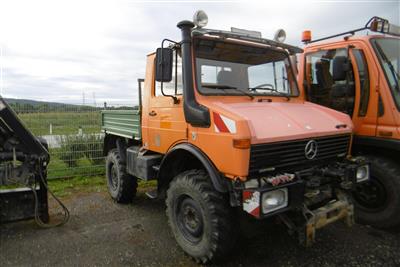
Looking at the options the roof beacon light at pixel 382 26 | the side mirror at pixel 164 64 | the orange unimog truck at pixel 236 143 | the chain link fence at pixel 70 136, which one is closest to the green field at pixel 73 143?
the chain link fence at pixel 70 136

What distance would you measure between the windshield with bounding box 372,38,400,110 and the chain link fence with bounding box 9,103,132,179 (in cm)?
555

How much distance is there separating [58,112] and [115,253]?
14.4 ft

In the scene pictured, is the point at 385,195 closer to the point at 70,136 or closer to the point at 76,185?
the point at 76,185

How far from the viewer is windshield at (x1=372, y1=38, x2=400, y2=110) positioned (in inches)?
155

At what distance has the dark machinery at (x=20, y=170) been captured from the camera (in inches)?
153

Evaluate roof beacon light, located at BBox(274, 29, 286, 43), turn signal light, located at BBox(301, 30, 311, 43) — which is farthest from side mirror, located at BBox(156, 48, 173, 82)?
turn signal light, located at BBox(301, 30, 311, 43)

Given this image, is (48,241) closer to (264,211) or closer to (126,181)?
(126,181)

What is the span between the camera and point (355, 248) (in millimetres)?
3580

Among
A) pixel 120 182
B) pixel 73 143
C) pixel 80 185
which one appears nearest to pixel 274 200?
pixel 120 182

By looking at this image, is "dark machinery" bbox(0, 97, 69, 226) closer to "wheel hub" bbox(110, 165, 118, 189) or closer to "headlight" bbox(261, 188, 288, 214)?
"wheel hub" bbox(110, 165, 118, 189)

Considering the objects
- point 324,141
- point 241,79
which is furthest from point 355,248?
point 241,79

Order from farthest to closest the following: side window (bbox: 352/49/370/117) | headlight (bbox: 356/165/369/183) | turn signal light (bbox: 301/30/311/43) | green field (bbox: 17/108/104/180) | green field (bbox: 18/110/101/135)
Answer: green field (bbox: 17/108/104/180) → green field (bbox: 18/110/101/135) → turn signal light (bbox: 301/30/311/43) → side window (bbox: 352/49/370/117) → headlight (bbox: 356/165/369/183)

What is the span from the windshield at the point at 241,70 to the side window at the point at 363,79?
92cm

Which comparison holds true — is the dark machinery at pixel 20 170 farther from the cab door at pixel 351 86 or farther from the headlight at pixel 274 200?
the cab door at pixel 351 86
